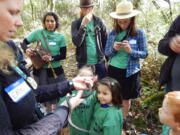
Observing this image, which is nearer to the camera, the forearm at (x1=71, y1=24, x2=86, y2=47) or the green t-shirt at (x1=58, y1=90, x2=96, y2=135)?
the green t-shirt at (x1=58, y1=90, x2=96, y2=135)

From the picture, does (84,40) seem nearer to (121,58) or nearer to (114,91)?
(121,58)

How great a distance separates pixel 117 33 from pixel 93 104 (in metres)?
1.40

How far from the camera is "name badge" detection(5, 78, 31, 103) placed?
101 centimetres

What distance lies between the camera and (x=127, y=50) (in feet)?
8.38

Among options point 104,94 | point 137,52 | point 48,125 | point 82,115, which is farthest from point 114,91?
point 48,125

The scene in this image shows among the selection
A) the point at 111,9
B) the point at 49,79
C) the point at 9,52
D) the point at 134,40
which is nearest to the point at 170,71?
the point at 134,40

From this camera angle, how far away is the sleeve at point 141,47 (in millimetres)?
2617

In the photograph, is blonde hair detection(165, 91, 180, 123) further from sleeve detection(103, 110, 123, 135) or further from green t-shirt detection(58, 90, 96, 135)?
green t-shirt detection(58, 90, 96, 135)

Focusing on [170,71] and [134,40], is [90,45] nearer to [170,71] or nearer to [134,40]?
[134,40]

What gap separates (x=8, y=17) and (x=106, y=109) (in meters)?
1.54

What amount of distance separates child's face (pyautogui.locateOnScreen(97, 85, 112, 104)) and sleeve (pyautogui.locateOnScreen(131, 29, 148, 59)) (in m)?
0.85

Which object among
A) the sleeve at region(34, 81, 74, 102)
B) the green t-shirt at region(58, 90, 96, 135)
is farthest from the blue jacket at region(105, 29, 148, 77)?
the sleeve at region(34, 81, 74, 102)

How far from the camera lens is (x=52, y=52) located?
3.36 meters

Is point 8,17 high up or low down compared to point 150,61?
up
